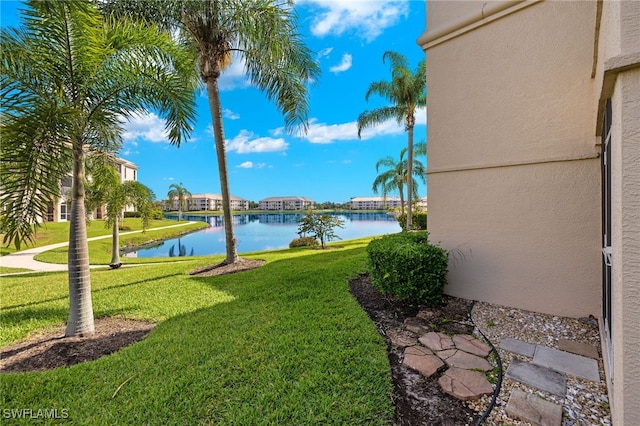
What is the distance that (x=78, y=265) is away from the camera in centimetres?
375

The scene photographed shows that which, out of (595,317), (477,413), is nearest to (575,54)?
(595,317)

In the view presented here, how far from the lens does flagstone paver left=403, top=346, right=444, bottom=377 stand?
9.16 feet

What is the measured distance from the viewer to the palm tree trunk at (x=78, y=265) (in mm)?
3727

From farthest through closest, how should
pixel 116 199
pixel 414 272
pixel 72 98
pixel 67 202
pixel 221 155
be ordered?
1. pixel 116 199
2. pixel 67 202
3. pixel 221 155
4. pixel 414 272
5. pixel 72 98

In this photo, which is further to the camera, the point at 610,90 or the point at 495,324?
the point at 495,324

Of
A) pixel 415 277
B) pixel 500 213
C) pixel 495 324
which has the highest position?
pixel 500 213

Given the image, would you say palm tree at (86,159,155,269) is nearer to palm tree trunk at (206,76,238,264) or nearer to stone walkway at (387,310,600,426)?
palm tree trunk at (206,76,238,264)

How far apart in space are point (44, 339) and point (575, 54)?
8551 millimetres

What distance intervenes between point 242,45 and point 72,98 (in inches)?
203

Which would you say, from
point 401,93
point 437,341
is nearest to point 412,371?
point 437,341

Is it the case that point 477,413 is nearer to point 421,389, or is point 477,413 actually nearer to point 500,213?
point 421,389

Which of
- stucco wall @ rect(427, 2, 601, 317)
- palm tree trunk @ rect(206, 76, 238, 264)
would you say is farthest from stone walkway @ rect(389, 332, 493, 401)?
palm tree trunk @ rect(206, 76, 238, 264)

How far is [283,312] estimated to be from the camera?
→ 13.9 feet

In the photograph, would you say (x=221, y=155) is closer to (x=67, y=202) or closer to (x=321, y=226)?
(x=67, y=202)
